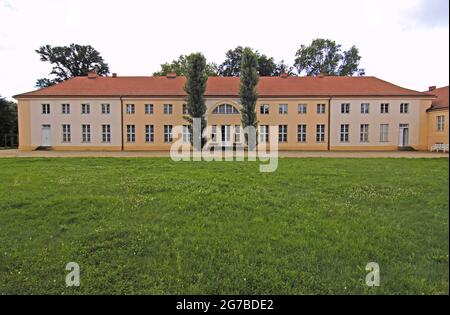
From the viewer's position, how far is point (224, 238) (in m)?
5.15

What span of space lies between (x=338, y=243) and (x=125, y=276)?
322 centimetres

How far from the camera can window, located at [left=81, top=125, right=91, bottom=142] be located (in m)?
34.1

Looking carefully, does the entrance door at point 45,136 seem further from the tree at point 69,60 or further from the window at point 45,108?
the tree at point 69,60

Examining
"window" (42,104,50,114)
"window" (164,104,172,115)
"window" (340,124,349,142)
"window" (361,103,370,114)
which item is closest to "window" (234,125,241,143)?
"window" (164,104,172,115)

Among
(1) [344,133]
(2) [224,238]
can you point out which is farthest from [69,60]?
(2) [224,238]

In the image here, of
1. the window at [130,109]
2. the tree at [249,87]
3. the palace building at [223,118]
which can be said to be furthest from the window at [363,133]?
the window at [130,109]

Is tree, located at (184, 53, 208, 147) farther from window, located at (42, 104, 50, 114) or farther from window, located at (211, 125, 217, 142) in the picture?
window, located at (42, 104, 50, 114)

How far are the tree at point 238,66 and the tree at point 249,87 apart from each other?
81.6ft

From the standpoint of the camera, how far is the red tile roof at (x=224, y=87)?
33812 mm

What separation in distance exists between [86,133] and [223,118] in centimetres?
1541

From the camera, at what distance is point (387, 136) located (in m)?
33.6
